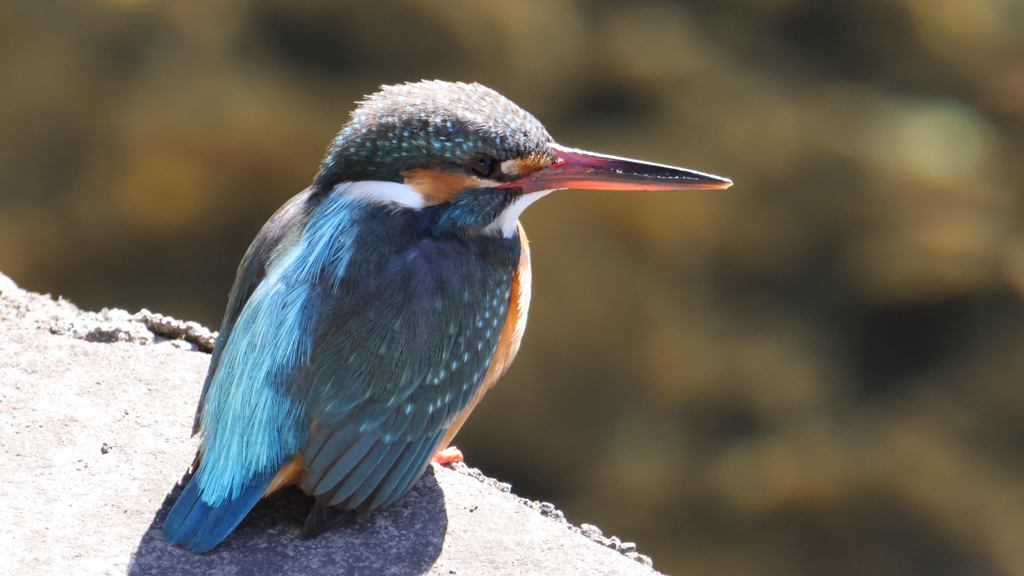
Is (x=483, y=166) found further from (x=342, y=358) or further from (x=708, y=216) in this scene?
(x=708, y=216)

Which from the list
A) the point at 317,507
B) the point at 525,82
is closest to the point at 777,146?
the point at 525,82

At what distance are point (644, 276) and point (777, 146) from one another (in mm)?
1002

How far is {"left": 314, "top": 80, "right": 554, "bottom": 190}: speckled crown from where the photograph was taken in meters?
2.35

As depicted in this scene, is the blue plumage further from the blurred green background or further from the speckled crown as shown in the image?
the blurred green background

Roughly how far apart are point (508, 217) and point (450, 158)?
274 millimetres

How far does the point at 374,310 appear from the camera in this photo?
2285 millimetres

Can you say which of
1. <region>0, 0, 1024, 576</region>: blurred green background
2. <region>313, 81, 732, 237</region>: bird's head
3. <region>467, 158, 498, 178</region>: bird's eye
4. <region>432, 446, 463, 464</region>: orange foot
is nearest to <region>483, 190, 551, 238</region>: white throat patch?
<region>313, 81, 732, 237</region>: bird's head

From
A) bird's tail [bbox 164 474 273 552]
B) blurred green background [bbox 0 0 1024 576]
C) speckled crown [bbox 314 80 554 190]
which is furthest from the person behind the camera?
blurred green background [bbox 0 0 1024 576]

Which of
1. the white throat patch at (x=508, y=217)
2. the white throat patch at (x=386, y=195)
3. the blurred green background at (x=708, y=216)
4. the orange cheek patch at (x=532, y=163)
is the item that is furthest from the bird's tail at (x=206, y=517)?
the blurred green background at (x=708, y=216)

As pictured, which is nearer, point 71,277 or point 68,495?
point 68,495

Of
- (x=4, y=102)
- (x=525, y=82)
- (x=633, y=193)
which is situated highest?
(x=525, y=82)

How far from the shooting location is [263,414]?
2.17 metres

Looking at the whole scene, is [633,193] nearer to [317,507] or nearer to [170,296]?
[170,296]

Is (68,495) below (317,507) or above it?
below
